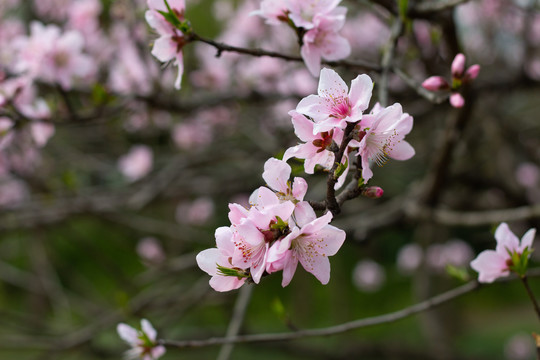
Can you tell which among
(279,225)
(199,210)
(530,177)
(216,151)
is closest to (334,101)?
(279,225)

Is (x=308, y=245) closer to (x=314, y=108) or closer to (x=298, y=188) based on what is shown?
(x=298, y=188)

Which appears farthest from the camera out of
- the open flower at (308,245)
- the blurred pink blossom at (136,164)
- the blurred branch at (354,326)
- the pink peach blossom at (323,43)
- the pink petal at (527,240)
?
the blurred pink blossom at (136,164)

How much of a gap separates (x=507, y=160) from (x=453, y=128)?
74.4 inches

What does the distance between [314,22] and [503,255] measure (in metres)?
0.71

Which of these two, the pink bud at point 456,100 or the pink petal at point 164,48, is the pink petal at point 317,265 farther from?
the pink petal at point 164,48

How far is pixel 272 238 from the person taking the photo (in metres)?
0.83

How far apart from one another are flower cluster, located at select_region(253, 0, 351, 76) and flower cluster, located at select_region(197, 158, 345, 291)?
458 mm

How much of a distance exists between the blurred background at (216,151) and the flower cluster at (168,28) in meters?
0.23

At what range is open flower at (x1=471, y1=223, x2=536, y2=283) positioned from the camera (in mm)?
1107

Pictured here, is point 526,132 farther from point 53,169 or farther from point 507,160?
point 53,169

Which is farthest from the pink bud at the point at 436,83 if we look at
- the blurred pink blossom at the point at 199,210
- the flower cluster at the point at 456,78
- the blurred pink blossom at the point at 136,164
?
the blurred pink blossom at the point at 199,210

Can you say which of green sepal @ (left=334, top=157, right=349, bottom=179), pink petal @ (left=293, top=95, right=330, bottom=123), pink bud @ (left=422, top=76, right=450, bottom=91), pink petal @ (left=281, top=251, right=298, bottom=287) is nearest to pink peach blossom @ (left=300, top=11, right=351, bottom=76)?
pink bud @ (left=422, top=76, right=450, bottom=91)

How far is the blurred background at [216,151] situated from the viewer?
211cm

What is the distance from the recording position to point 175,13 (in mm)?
1250
